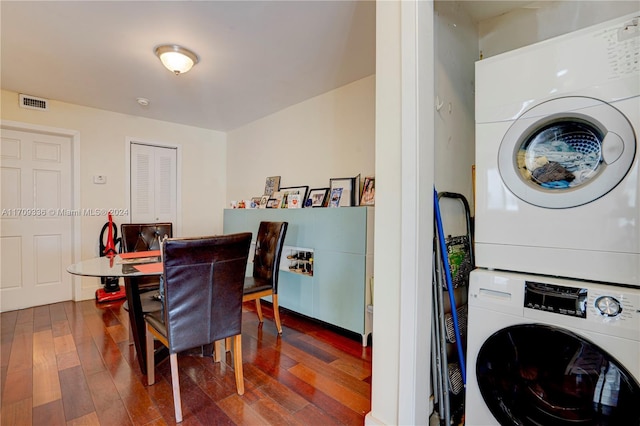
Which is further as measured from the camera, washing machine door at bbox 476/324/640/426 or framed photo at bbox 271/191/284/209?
framed photo at bbox 271/191/284/209

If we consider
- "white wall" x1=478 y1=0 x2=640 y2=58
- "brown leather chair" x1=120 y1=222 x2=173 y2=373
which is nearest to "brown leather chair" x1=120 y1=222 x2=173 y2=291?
"brown leather chair" x1=120 y1=222 x2=173 y2=373

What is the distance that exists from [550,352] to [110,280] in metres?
4.35

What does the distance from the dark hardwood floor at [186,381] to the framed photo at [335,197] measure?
1.19m

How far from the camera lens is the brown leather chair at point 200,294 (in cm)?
153

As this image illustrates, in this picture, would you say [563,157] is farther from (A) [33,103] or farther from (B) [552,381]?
(A) [33,103]

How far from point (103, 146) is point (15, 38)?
175 centimetres

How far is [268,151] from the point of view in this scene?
407 centimetres

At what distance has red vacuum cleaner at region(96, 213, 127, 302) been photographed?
360cm

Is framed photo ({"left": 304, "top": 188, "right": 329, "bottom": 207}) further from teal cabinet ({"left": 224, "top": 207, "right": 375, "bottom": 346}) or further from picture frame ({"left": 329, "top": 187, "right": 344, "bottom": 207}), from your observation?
teal cabinet ({"left": 224, "top": 207, "right": 375, "bottom": 346})

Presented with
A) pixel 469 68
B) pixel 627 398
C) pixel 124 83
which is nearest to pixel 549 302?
pixel 627 398

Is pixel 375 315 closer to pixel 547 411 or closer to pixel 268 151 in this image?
pixel 547 411

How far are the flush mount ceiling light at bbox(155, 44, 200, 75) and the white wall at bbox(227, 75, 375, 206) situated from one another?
1.37 meters

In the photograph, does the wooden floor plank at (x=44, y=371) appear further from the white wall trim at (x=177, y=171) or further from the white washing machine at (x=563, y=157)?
the white washing machine at (x=563, y=157)

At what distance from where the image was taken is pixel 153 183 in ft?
14.0
